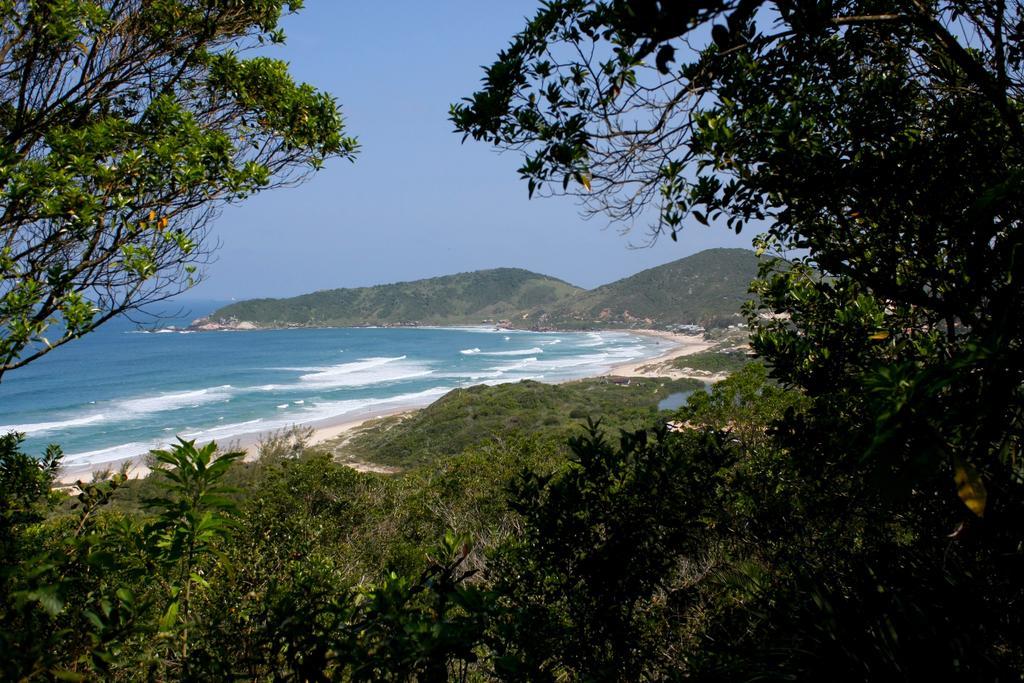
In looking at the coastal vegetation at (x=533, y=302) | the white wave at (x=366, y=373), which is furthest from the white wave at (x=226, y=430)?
the coastal vegetation at (x=533, y=302)

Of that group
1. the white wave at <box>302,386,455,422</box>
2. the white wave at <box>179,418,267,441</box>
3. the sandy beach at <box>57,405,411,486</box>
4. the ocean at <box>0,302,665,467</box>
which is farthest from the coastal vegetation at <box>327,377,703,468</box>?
the white wave at <box>179,418,267,441</box>

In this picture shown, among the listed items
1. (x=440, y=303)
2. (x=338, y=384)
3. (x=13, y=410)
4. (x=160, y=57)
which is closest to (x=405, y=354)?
(x=338, y=384)

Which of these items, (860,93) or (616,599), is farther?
(860,93)

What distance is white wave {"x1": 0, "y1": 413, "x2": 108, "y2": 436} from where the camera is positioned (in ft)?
99.2

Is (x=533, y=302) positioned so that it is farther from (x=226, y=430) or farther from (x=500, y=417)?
(x=226, y=430)

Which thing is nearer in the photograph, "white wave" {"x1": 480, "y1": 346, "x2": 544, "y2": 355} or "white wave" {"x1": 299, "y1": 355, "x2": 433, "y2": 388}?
"white wave" {"x1": 299, "y1": 355, "x2": 433, "y2": 388}

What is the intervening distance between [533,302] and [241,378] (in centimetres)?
7652

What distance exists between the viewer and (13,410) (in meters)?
35.0

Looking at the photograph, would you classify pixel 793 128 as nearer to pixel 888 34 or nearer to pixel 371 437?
pixel 888 34

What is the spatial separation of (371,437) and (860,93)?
29.0 meters

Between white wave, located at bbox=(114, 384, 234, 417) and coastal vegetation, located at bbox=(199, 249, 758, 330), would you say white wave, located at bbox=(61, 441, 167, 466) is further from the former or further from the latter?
coastal vegetation, located at bbox=(199, 249, 758, 330)

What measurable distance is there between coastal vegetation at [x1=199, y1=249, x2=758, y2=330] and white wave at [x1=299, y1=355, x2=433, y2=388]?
41255mm

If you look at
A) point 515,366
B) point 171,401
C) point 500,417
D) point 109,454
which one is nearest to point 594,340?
point 515,366

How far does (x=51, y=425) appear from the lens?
3181 centimetres
